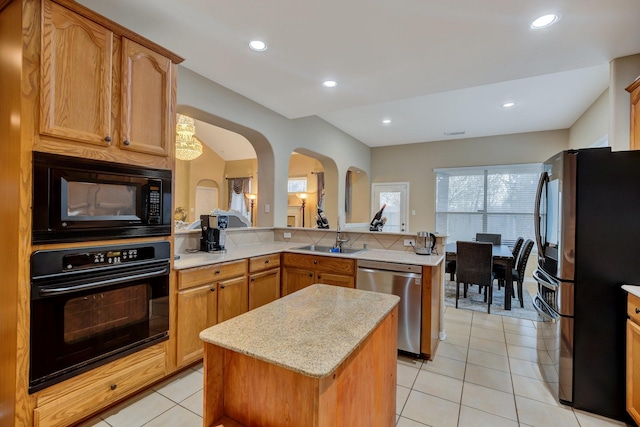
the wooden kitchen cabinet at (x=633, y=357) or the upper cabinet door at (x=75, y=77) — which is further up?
the upper cabinet door at (x=75, y=77)

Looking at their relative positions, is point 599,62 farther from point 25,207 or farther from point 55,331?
point 55,331

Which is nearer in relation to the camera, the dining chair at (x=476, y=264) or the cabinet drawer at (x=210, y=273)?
the cabinet drawer at (x=210, y=273)

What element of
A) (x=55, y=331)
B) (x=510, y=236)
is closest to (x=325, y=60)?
(x=55, y=331)

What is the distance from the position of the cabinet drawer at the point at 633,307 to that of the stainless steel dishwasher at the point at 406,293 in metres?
1.32

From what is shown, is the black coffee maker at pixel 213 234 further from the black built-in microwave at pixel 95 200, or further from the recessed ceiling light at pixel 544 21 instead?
the recessed ceiling light at pixel 544 21

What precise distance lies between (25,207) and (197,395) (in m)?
1.62

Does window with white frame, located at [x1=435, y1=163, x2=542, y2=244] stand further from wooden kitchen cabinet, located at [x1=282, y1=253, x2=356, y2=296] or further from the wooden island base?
the wooden island base

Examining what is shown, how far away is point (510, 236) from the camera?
6.14 metres

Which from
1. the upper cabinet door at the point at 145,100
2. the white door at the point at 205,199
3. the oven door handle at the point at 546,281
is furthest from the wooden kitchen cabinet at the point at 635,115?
the white door at the point at 205,199

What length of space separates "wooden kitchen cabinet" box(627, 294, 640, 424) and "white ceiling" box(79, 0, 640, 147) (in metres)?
1.93

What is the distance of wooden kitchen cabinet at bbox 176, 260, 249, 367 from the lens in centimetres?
235

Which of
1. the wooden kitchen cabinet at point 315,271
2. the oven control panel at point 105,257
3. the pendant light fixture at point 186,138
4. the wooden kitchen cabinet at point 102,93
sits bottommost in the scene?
the wooden kitchen cabinet at point 315,271

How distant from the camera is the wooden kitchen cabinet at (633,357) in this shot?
1.79m

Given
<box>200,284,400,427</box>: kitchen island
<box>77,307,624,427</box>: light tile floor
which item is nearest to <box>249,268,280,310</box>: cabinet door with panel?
<box>77,307,624,427</box>: light tile floor
